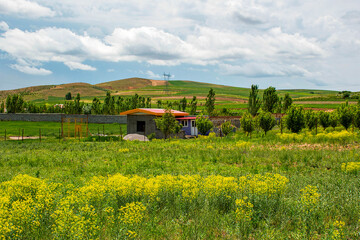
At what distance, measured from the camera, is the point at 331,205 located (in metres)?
6.80

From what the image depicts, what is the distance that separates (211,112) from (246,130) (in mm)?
32513

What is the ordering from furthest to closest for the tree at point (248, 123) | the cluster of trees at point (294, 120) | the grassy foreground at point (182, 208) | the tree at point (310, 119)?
the tree at point (310, 119), the tree at point (248, 123), the cluster of trees at point (294, 120), the grassy foreground at point (182, 208)

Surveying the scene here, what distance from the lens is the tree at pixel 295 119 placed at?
2726 cm

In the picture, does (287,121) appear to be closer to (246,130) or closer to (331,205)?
(246,130)

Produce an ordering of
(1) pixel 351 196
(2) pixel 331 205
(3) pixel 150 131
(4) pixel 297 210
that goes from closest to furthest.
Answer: (4) pixel 297 210
(2) pixel 331 205
(1) pixel 351 196
(3) pixel 150 131

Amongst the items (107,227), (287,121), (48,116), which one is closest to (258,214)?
(107,227)

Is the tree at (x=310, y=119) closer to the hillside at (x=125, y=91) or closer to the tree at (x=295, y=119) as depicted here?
the tree at (x=295, y=119)

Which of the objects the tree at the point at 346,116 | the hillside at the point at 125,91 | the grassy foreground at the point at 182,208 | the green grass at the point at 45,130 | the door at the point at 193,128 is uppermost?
the hillside at the point at 125,91

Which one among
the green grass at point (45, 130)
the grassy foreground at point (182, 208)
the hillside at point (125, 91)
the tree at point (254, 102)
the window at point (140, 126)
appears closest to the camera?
the grassy foreground at point (182, 208)

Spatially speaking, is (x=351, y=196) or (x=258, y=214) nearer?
(x=258, y=214)

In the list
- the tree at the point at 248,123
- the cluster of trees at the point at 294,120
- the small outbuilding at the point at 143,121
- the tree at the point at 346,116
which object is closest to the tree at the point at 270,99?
the cluster of trees at the point at 294,120

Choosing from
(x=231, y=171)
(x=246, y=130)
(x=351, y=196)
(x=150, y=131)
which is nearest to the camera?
(x=351, y=196)

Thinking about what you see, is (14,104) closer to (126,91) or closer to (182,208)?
(182,208)

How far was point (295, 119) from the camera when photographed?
27.3 m
